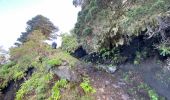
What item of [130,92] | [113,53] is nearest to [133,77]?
[130,92]

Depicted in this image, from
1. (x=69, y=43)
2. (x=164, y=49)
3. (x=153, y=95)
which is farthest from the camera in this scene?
(x=69, y=43)

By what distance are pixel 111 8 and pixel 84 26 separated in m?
1.36

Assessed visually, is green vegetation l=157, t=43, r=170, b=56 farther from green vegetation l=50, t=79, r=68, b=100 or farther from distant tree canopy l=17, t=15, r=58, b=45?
distant tree canopy l=17, t=15, r=58, b=45

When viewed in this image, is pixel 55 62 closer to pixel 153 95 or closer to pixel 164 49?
pixel 153 95

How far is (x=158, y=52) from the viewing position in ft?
32.7

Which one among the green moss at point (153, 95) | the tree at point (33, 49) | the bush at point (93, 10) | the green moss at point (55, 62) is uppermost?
the bush at point (93, 10)

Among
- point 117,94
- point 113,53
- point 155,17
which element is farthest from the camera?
point 113,53

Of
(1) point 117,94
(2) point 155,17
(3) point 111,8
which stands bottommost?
(1) point 117,94

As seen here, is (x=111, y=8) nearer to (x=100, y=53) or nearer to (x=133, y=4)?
(x=133, y=4)

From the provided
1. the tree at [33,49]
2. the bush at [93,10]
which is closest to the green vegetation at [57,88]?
the bush at [93,10]

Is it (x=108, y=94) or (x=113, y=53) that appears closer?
(x=108, y=94)

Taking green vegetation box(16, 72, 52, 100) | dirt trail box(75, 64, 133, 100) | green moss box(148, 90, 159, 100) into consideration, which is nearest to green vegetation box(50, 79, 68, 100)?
green vegetation box(16, 72, 52, 100)

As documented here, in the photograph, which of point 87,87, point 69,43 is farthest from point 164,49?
point 69,43

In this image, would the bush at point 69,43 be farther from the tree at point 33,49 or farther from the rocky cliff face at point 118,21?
the rocky cliff face at point 118,21
